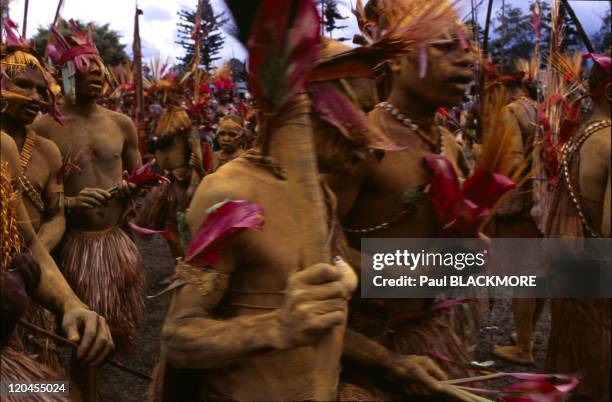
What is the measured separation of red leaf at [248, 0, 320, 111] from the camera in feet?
4.73

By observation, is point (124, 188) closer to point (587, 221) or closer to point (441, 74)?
point (441, 74)

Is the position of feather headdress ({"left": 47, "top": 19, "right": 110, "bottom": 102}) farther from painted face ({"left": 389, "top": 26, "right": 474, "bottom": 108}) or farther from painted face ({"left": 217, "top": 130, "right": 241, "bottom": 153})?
painted face ({"left": 217, "top": 130, "right": 241, "bottom": 153})

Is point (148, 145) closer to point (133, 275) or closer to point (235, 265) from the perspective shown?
point (133, 275)

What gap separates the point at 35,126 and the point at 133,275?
116 centimetres

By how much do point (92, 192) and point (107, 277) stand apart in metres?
0.61

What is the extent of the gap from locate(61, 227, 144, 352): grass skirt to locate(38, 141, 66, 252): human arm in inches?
28.4

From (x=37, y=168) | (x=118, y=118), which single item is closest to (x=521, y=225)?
(x=118, y=118)

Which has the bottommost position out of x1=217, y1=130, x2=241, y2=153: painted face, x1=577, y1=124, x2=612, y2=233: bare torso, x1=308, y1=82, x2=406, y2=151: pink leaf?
x1=308, y1=82, x2=406, y2=151: pink leaf

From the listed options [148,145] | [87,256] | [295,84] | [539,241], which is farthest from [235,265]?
[148,145]

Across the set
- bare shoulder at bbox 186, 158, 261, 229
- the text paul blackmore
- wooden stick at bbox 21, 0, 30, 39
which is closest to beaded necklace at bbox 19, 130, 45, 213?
wooden stick at bbox 21, 0, 30, 39

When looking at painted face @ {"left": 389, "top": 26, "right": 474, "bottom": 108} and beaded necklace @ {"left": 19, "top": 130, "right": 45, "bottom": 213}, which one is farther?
beaded necklace @ {"left": 19, "top": 130, "right": 45, "bottom": 213}

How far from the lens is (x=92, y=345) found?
192 centimetres

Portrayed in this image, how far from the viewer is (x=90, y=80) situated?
4273 millimetres

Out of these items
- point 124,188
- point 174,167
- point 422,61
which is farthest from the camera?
point 174,167
